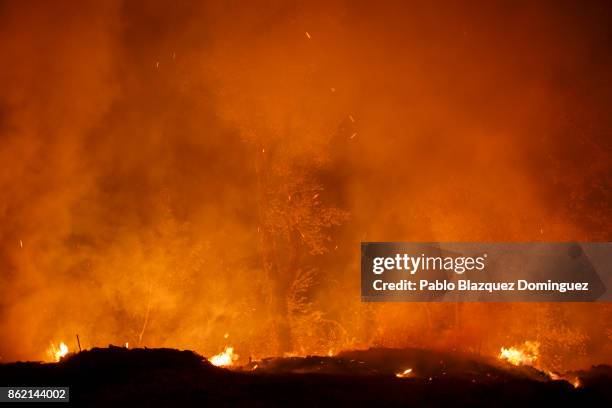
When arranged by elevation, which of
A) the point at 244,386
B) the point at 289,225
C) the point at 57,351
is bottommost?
the point at 244,386

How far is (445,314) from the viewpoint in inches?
794

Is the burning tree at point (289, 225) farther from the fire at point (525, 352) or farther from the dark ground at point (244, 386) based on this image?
the dark ground at point (244, 386)

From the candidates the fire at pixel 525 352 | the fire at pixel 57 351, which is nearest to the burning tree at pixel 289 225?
the fire at pixel 525 352

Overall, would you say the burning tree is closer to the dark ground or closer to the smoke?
the smoke

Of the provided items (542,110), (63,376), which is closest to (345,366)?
(63,376)

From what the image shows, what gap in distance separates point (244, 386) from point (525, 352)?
11941 mm

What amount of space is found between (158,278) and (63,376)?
11305mm

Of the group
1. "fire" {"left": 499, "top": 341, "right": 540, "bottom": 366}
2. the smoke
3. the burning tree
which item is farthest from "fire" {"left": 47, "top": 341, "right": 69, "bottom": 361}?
"fire" {"left": 499, "top": 341, "right": 540, "bottom": 366}

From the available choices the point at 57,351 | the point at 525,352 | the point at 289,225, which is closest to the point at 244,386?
the point at 57,351

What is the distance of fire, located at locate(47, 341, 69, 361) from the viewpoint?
628 inches

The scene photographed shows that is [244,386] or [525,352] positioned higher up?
[525,352]

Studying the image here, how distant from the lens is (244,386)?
8414 millimetres

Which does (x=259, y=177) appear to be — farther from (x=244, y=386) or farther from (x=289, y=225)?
(x=244, y=386)

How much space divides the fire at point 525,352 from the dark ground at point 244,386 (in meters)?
5.32
